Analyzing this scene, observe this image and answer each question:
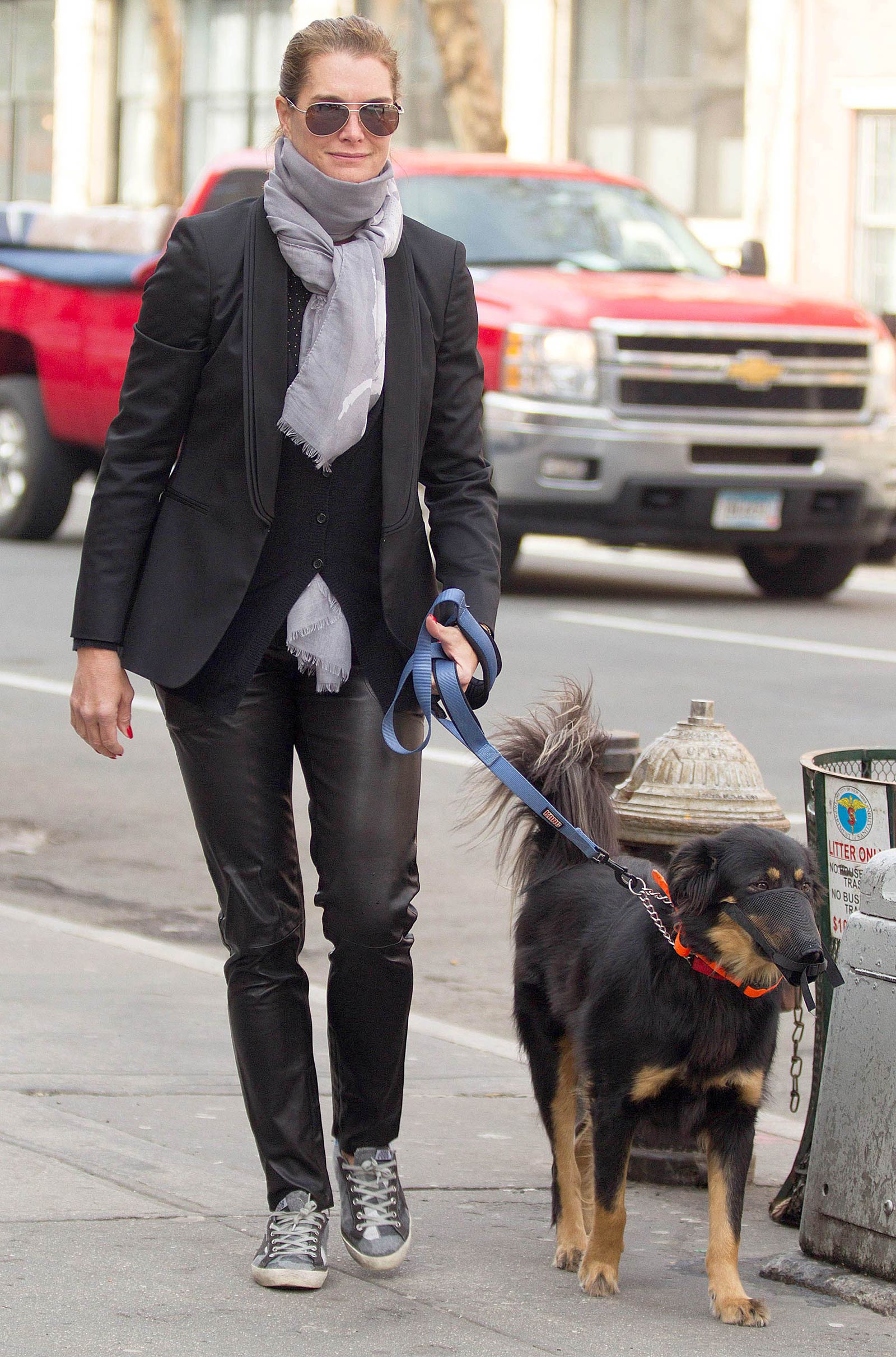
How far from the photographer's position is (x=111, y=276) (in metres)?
14.1

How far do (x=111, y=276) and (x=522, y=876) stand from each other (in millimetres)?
10496

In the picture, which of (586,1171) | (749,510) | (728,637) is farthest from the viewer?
(749,510)

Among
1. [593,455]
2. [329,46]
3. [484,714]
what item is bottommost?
[484,714]

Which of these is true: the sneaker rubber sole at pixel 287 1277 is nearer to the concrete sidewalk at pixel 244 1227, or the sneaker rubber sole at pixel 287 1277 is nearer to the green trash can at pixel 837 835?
the concrete sidewalk at pixel 244 1227

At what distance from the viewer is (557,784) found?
430cm

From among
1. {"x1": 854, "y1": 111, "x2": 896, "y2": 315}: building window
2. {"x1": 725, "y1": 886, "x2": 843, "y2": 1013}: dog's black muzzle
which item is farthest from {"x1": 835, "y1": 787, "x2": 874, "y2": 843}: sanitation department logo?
{"x1": 854, "y1": 111, "x2": 896, "y2": 315}: building window

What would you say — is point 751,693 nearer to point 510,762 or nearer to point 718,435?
point 718,435

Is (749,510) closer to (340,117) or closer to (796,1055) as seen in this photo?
(796,1055)

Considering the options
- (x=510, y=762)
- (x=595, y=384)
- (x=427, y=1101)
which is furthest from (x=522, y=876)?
(x=595, y=384)

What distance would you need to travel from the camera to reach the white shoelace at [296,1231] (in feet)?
12.1

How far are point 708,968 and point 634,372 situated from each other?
9213 mm

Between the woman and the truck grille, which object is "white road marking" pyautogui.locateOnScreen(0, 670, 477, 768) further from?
the woman

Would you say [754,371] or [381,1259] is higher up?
[754,371]

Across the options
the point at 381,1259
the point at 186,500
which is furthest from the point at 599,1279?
the point at 186,500
